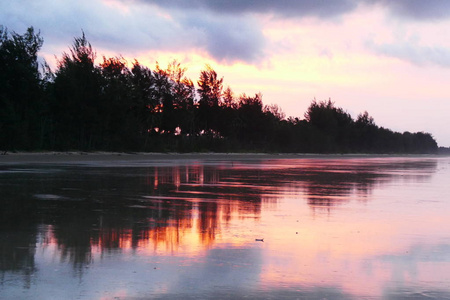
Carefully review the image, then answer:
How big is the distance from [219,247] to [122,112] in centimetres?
4333

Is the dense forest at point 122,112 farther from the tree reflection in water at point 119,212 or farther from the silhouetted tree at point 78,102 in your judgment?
the tree reflection in water at point 119,212

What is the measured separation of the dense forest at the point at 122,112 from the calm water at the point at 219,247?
2871 centimetres

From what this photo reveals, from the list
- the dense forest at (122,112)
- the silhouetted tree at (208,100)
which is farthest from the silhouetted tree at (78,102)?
the silhouetted tree at (208,100)

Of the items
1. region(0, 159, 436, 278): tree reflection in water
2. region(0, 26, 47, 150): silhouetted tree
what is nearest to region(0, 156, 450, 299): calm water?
region(0, 159, 436, 278): tree reflection in water

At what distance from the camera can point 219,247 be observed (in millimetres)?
7816

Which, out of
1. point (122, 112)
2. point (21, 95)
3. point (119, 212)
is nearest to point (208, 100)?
point (122, 112)

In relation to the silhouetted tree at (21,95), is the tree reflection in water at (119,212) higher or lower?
lower

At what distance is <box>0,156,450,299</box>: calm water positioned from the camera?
5637 mm

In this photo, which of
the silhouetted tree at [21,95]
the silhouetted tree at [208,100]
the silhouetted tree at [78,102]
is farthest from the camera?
the silhouetted tree at [208,100]

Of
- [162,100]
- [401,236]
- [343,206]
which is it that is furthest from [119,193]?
[162,100]

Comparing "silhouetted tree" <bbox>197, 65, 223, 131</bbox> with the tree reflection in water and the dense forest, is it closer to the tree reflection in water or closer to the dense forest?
the dense forest

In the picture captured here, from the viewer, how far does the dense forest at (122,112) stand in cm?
4147

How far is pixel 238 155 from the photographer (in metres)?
65.9

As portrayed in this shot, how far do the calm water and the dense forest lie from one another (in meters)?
28.7
